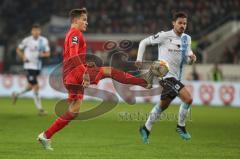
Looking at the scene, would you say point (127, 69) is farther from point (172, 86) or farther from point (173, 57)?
point (172, 86)

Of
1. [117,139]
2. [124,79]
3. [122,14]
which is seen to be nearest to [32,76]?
[124,79]

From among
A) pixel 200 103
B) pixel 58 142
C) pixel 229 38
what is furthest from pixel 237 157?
pixel 229 38

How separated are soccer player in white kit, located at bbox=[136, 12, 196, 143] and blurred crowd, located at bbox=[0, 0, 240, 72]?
817 inches

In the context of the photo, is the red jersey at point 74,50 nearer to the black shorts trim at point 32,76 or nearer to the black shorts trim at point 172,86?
the black shorts trim at point 172,86

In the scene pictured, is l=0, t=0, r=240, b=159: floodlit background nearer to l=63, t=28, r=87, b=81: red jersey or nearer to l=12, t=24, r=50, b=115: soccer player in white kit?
l=12, t=24, r=50, b=115: soccer player in white kit

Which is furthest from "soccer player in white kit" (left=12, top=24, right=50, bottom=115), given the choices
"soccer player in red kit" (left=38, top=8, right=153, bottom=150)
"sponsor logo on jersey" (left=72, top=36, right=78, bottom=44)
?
"sponsor logo on jersey" (left=72, top=36, right=78, bottom=44)

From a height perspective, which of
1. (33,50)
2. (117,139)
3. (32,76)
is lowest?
(117,139)

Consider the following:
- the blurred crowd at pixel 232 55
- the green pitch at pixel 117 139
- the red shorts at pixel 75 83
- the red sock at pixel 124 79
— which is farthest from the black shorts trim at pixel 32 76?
the blurred crowd at pixel 232 55

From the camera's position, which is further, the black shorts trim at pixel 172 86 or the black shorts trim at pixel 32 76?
the black shorts trim at pixel 32 76

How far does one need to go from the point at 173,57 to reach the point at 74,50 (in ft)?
8.99

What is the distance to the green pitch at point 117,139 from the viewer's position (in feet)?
35.1

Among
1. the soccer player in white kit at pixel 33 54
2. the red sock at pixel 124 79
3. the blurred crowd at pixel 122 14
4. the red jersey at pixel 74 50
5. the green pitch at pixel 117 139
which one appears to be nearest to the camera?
the green pitch at pixel 117 139

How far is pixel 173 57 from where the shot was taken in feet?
41.8

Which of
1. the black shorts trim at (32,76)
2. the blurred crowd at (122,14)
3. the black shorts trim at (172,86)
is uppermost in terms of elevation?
the blurred crowd at (122,14)
